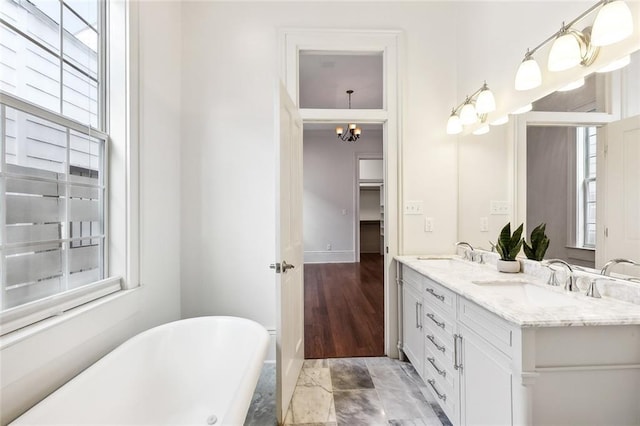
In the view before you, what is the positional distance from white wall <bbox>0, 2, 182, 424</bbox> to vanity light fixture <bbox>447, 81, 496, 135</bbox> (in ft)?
7.48

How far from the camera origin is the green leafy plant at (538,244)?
1.66 metres

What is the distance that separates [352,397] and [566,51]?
2318 mm

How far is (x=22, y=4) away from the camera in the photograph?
120 centimetres

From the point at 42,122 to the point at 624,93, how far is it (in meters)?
Result: 2.61

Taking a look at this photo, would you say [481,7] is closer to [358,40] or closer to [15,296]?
[358,40]

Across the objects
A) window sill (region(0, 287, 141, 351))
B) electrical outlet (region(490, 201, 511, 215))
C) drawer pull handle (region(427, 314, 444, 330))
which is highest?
electrical outlet (region(490, 201, 511, 215))

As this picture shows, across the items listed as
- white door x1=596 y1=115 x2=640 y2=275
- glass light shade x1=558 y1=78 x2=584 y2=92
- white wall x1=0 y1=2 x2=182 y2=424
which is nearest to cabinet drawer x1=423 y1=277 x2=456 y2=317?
white door x1=596 y1=115 x2=640 y2=275

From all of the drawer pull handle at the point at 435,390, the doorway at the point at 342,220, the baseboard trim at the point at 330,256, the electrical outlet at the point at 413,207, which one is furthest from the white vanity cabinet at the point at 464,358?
the baseboard trim at the point at 330,256

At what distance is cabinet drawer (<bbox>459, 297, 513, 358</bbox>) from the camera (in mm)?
1111

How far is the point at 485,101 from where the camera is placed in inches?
79.7

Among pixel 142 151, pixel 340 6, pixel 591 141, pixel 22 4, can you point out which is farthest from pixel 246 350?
pixel 340 6

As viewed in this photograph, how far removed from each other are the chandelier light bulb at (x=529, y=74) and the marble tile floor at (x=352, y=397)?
6.69 ft

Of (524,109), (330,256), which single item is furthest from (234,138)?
(330,256)

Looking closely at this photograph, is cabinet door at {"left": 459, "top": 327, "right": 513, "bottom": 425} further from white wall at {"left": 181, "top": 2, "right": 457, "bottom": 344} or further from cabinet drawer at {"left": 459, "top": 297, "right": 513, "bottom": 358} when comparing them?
white wall at {"left": 181, "top": 2, "right": 457, "bottom": 344}
